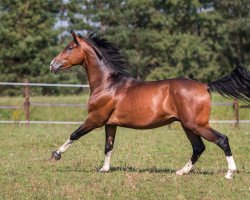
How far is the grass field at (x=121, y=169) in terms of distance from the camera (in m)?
7.40

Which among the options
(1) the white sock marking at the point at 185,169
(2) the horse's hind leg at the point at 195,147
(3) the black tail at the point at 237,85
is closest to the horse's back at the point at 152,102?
(3) the black tail at the point at 237,85

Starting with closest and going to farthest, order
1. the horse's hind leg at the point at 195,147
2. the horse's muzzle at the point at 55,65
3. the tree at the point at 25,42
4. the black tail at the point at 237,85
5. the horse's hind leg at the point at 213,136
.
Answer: the horse's hind leg at the point at 213,136 < the black tail at the point at 237,85 < the horse's hind leg at the point at 195,147 < the horse's muzzle at the point at 55,65 < the tree at the point at 25,42

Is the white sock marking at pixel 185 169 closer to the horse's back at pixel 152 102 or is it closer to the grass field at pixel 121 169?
the grass field at pixel 121 169

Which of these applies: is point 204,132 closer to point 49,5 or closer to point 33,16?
point 33,16

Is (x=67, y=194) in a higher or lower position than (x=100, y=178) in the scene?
higher

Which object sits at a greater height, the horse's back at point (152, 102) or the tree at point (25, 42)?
the horse's back at point (152, 102)

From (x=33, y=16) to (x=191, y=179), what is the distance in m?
31.4

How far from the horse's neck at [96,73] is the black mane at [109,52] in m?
0.15

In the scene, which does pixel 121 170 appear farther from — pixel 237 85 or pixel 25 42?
pixel 25 42

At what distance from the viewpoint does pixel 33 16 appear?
38.2 meters

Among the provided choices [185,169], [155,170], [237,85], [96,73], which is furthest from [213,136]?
[96,73]

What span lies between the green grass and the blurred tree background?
23208 millimetres

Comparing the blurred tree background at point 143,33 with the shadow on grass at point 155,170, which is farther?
the blurred tree background at point 143,33

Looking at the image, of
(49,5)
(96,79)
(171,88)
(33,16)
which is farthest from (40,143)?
(49,5)
